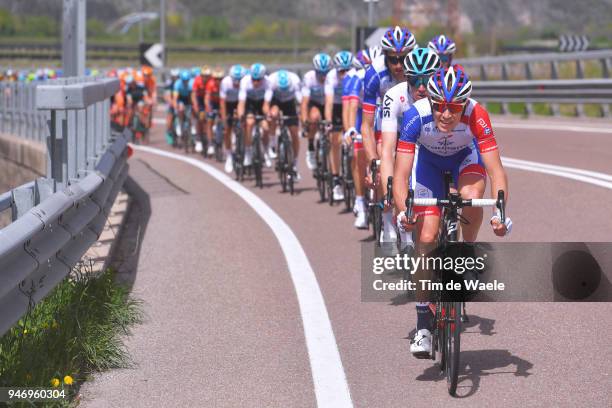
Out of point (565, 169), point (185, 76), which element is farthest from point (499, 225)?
point (185, 76)

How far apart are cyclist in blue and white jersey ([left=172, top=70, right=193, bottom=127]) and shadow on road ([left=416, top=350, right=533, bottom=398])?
22.6 metres

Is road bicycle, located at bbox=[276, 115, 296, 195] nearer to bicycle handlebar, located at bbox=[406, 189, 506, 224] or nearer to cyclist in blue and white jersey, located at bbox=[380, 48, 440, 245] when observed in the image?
cyclist in blue and white jersey, located at bbox=[380, 48, 440, 245]

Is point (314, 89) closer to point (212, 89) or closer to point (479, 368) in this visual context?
point (212, 89)

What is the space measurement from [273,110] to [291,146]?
64.7 inches

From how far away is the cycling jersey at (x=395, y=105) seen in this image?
879 centimetres

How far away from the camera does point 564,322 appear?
8.73 meters

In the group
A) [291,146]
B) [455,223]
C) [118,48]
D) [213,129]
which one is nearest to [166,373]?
[455,223]

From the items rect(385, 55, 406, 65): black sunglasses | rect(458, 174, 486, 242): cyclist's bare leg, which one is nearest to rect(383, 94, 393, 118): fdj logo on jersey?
rect(458, 174, 486, 242): cyclist's bare leg

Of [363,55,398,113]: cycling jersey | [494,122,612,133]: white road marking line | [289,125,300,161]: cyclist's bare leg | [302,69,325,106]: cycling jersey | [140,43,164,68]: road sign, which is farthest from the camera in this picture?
[140,43,164,68]: road sign

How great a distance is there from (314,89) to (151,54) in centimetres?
2976

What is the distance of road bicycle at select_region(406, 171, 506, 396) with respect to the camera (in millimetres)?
6738

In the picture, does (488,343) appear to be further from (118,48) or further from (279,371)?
(118,48)

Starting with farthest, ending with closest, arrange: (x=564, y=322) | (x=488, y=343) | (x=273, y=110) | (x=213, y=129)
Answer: (x=213, y=129) → (x=273, y=110) → (x=564, y=322) → (x=488, y=343)

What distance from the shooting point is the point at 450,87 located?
7121 mm
